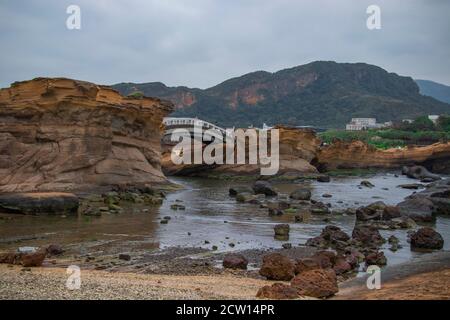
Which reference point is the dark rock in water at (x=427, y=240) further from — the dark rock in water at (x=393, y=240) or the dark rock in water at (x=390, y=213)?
the dark rock in water at (x=390, y=213)

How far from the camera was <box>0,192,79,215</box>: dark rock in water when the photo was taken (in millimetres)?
25375

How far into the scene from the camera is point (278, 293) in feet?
35.7

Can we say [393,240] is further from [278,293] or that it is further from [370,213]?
[278,293]

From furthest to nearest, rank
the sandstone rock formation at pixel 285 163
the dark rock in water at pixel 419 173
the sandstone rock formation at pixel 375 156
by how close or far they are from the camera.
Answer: the sandstone rock formation at pixel 375 156
the dark rock in water at pixel 419 173
the sandstone rock formation at pixel 285 163

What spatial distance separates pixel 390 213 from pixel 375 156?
167 ft

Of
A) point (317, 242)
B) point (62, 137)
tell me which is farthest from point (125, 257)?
point (62, 137)

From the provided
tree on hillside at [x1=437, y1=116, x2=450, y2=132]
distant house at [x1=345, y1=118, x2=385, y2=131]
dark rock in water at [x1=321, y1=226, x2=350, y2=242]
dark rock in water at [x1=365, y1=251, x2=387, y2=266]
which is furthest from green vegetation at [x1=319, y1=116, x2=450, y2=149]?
dark rock in water at [x1=365, y1=251, x2=387, y2=266]

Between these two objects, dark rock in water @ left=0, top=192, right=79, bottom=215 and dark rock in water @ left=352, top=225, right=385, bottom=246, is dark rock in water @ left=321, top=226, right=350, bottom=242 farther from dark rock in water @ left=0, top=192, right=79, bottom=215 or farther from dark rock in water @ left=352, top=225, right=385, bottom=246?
dark rock in water @ left=0, top=192, right=79, bottom=215

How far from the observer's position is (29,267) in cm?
1417

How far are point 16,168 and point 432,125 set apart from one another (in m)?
109

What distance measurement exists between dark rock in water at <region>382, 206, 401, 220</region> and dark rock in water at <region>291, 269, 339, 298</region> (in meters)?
15.3

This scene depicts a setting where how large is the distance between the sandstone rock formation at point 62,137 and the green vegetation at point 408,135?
2707 inches

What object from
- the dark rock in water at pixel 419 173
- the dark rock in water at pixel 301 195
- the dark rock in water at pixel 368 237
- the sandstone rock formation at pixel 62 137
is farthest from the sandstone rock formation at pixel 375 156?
the dark rock in water at pixel 368 237

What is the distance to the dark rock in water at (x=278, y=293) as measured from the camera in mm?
10773
